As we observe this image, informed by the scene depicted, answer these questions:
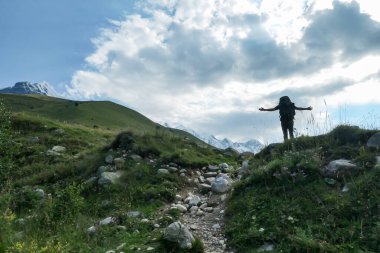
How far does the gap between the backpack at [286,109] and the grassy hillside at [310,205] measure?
4.15 meters

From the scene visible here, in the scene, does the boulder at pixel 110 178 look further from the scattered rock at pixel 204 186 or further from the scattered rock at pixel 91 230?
the scattered rock at pixel 91 230

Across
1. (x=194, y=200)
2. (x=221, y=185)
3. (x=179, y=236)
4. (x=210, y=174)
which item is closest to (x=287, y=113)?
(x=210, y=174)

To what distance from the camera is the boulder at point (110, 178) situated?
Result: 13.1 m

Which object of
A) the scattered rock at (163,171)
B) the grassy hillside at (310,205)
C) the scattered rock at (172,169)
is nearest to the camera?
the grassy hillside at (310,205)

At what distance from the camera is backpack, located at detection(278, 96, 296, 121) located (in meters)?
16.4

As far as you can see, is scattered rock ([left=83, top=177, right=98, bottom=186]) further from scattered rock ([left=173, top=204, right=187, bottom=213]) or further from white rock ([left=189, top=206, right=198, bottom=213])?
white rock ([left=189, top=206, right=198, bottom=213])

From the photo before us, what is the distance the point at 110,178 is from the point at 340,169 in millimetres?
→ 7575

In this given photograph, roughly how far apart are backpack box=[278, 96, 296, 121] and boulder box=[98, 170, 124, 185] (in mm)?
7401

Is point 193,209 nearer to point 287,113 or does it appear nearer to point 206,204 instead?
point 206,204

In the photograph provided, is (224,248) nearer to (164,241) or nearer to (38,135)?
(164,241)

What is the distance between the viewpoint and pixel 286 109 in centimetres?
1641

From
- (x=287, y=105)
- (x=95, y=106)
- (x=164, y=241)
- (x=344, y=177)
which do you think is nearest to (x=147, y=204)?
(x=164, y=241)

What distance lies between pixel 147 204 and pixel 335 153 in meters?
5.94

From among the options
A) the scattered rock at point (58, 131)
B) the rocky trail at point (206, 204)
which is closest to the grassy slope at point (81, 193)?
the scattered rock at point (58, 131)
